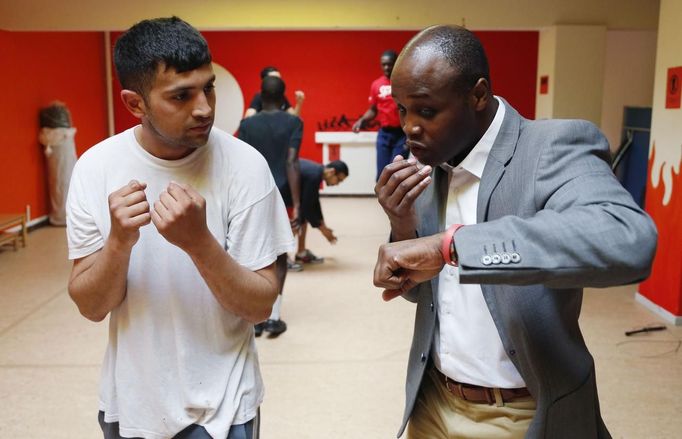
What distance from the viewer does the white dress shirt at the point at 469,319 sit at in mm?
1568

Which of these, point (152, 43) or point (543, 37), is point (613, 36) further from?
point (152, 43)

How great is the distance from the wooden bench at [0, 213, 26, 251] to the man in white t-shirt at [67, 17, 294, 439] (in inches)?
240

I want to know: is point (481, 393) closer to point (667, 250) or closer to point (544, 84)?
point (667, 250)

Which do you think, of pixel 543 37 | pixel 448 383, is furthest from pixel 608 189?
pixel 543 37

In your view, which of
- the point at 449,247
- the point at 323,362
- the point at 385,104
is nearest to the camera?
the point at 449,247

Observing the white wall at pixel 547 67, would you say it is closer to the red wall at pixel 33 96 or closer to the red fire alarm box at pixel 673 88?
the red fire alarm box at pixel 673 88

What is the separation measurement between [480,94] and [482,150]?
0.13m

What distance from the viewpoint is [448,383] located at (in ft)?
5.65

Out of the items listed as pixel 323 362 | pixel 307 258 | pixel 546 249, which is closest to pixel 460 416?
pixel 546 249

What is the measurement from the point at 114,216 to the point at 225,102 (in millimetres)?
10447

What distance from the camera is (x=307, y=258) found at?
6.99 m

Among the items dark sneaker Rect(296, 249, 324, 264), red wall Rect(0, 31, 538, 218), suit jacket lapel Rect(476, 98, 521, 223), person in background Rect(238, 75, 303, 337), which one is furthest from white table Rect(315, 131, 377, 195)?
suit jacket lapel Rect(476, 98, 521, 223)

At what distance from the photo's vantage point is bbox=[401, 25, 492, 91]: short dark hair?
1430mm

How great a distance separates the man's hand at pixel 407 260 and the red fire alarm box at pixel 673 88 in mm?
4359
